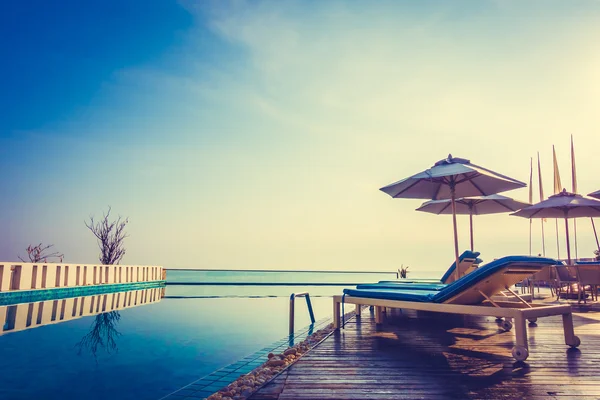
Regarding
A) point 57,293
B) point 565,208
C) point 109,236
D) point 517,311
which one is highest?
point 565,208

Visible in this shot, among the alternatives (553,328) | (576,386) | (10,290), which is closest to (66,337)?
(10,290)

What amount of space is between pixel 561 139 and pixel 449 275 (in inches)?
381

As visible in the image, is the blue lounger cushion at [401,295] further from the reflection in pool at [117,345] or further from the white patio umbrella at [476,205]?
the white patio umbrella at [476,205]

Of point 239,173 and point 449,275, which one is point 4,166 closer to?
point 239,173

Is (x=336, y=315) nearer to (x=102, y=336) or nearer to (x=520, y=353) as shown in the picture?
(x=520, y=353)

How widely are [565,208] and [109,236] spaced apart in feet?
51.9

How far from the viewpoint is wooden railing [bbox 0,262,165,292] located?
8984mm

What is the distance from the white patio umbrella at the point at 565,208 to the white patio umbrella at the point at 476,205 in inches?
11.2

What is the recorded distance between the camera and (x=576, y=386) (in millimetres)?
2283

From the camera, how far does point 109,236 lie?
50.8 feet

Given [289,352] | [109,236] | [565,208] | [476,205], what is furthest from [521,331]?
[109,236]

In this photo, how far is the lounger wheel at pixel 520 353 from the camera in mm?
2838

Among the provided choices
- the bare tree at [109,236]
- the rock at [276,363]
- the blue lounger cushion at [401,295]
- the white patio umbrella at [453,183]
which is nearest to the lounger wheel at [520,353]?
the blue lounger cushion at [401,295]

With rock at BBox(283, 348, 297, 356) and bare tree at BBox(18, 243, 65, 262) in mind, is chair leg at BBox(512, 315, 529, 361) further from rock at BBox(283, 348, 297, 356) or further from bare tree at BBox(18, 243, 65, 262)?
bare tree at BBox(18, 243, 65, 262)
